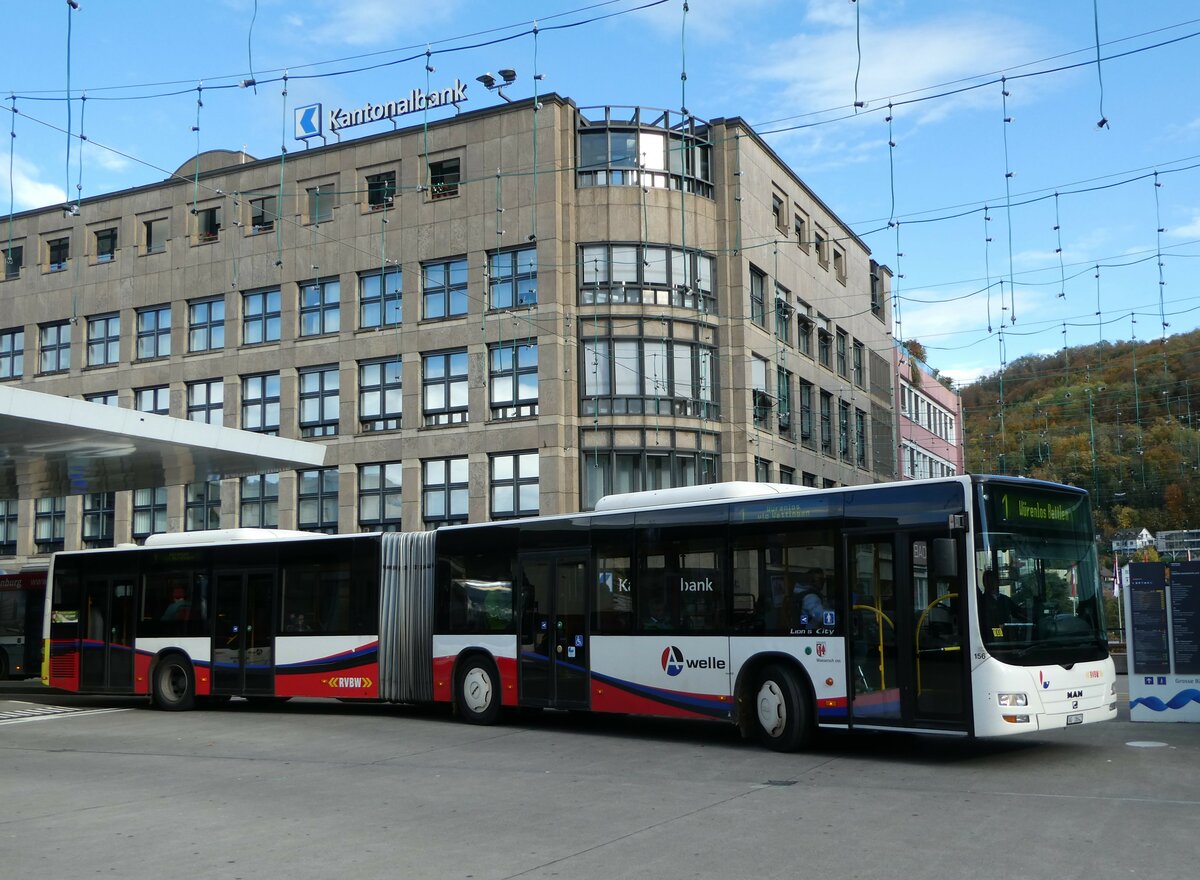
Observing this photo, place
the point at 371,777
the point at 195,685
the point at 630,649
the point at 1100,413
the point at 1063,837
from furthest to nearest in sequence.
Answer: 1. the point at 1100,413
2. the point at 195,685
3. the point at 630,649
4. the point at 371,777
5. the point at 1063,837

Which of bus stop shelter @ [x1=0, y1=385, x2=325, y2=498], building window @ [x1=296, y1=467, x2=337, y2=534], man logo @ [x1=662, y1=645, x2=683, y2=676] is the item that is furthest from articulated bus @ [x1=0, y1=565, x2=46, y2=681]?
man logo @ [x1=662, y1=645, x2=683, y2=676]

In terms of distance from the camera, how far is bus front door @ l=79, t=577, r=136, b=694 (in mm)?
22938

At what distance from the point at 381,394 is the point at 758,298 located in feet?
40.2

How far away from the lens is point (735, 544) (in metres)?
15.5

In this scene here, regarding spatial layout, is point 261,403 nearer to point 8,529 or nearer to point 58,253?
point 58,253

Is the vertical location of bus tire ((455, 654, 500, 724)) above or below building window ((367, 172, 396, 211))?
below

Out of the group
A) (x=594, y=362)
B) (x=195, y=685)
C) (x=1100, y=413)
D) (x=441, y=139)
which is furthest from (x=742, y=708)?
(x=1100, y=413)

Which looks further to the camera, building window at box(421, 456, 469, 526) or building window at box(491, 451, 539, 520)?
building window at box(421, 456, 469, 526)

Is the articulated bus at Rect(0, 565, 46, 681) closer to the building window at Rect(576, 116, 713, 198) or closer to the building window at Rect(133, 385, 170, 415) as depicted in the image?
the building window at Rect(133, 385, 170, 415)

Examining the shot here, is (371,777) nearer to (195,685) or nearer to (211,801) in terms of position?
(211,801)

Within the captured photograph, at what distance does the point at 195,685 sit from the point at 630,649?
9.12m

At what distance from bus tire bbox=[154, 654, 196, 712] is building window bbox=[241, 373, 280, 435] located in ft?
66.5

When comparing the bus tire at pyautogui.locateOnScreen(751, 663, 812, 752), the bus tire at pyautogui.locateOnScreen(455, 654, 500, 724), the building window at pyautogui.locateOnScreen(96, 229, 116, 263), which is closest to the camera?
the bus tire at pyautogui.locateOnScreen(751, 663, 812, 752)

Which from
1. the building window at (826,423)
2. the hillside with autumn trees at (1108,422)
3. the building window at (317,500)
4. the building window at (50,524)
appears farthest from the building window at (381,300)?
the hillside with autumn trees at (1108,422)
